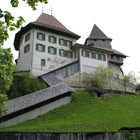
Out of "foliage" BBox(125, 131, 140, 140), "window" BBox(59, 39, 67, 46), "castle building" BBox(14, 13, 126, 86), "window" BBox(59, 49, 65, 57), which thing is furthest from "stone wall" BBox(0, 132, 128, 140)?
"window" BBox(59, 39, 67, 46)

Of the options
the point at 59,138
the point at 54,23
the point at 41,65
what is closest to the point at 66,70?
the point at 41,65

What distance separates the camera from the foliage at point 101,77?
53.7 m

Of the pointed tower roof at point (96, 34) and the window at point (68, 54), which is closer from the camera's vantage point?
the window at point (68, 54)

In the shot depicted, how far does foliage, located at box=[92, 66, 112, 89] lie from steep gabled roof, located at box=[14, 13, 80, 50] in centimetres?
979

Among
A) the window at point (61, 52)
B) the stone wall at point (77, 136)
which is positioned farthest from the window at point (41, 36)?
the stone wall at point (77, 136)

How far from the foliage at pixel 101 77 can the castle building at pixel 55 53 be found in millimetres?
1354

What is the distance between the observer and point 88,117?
3556 cm

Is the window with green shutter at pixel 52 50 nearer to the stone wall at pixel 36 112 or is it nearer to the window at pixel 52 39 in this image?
the window at pixel 52 39

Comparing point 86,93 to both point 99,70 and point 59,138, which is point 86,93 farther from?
point 59,138

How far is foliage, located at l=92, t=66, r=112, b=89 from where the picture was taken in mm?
53719

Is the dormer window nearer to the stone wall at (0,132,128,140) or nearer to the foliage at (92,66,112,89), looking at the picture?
the foliage at (92,66,112,89)

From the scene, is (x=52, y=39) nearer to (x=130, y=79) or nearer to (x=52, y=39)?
(x=52, y=39)

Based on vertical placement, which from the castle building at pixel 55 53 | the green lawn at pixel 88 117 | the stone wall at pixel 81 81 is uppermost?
the castle building at pixel 55 53

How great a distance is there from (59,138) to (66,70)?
38.8 meters
